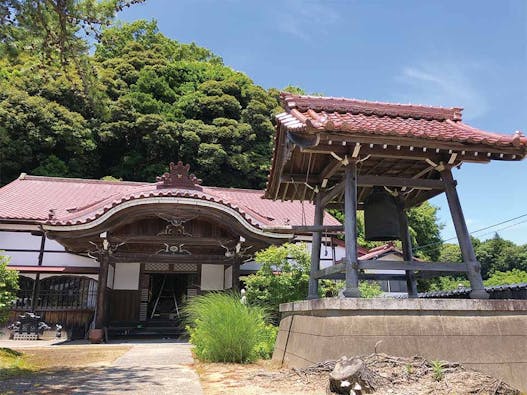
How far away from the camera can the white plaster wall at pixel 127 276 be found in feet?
47.4

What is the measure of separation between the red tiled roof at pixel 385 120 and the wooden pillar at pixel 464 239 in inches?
26.0

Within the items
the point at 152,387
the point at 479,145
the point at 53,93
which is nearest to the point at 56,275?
the point at 152,387

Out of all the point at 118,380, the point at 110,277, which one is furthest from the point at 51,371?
the point at 110,277

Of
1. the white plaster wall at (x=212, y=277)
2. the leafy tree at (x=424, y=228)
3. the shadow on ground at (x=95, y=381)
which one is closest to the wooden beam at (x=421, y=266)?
the shadow on ground at (x=95, y=381)

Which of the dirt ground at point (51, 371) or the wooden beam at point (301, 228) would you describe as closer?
the dirt ground at point (51, 371)

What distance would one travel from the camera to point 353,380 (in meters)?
3.82

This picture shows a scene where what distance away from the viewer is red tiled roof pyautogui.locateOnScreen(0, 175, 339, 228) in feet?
38.5

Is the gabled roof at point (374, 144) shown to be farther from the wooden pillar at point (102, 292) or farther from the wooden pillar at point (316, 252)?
the wooden pillar at point (102, 292)

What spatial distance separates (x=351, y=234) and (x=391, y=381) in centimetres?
182

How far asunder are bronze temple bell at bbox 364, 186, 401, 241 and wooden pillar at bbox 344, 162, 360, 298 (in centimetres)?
101

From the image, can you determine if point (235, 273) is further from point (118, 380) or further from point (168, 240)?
point (118, 380)

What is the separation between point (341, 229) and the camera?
20.9ft

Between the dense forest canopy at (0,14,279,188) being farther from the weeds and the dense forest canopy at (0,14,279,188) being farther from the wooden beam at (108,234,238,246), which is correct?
the weeds

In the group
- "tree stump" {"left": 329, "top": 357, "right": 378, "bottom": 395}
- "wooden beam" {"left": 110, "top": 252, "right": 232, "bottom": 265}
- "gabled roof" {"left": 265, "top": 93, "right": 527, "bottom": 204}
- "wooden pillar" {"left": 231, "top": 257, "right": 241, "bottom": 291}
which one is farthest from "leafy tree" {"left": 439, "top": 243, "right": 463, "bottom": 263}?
"tree stump" {"left": 329, "top": 357, "right": 378, "bottom": 395}
